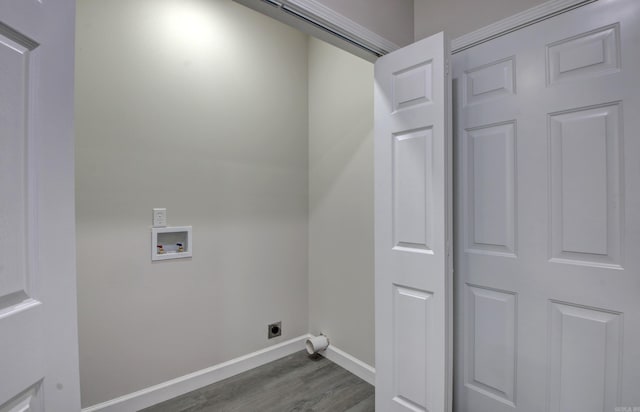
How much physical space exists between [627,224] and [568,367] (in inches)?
25.7

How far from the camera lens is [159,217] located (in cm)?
196

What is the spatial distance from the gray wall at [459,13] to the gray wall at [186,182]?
119 centimetres

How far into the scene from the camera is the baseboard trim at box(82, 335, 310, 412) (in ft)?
5.96

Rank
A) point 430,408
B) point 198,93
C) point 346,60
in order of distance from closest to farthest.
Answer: point 430,408 < point 198,93 < point 346,60

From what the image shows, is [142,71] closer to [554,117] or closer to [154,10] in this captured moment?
[154,10]

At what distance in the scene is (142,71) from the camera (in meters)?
1.91

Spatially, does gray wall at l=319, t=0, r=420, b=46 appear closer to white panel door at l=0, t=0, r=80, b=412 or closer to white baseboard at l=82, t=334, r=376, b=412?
white panel door at l=0, t=0, r=80, b=412

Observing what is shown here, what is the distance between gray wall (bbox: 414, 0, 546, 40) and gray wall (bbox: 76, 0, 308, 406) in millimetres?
1187

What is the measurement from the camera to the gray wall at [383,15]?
4.88 ft

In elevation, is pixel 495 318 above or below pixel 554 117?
below

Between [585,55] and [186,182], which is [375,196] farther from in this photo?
[186,182]

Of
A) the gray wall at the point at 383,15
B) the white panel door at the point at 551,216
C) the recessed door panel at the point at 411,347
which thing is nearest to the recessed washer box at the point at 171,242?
the recessed door panel at the point at 411,347

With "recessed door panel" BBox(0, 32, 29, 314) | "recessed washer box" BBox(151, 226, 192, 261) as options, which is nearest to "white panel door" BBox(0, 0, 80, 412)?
"recessed door panel" BBox(0, 32, 29, 314)

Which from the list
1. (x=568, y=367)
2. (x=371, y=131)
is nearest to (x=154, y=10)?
(x=371, y=131)
